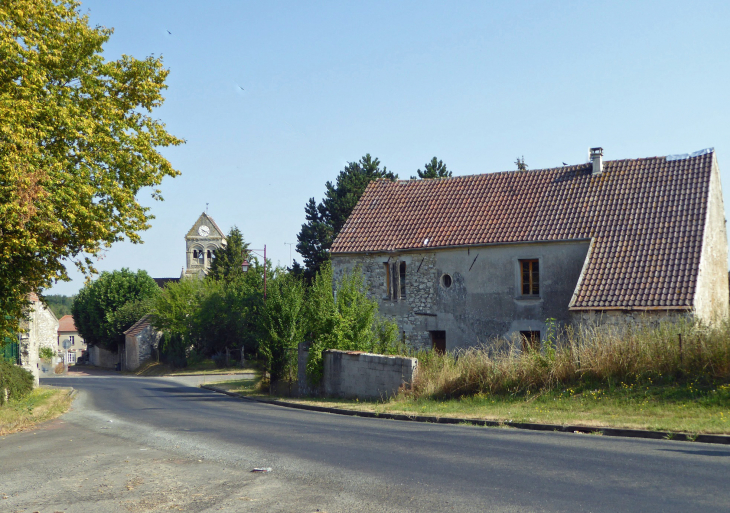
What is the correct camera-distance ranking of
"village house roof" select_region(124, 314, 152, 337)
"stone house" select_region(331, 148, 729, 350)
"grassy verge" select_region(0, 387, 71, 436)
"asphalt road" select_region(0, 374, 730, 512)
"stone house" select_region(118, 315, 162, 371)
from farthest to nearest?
"village house roof" select_region(124, 314, 152, 337) → "stone house" select_region(118, 315, 162, 371) → "stone house" select_region(331, 148, 729, 350) → "grassy verge" select_region(0, 387, 71, 436) → "asphalt road" select_region(0, 374, 730, 512)

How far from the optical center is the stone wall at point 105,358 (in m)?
69.9

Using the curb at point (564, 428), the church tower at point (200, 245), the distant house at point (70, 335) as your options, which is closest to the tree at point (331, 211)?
the curb at point (564, 428)

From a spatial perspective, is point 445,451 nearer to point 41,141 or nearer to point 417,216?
point 41,141

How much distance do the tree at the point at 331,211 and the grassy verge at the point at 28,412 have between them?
24758 millimetres

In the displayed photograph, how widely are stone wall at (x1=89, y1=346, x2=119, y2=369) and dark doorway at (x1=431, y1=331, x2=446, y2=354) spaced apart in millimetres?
49741

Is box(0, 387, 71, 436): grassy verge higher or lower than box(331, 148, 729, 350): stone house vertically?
lower

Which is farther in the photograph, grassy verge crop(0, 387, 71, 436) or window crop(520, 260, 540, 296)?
window crop(520, 260, 540, 296)

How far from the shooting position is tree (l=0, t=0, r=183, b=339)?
13.2m

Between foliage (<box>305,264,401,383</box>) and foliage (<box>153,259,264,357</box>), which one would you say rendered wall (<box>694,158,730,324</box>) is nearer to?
foliage (<box>305,264,401,383</box>)

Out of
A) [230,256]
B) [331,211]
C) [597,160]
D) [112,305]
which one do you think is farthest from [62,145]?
[112,305]

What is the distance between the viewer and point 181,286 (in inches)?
2103

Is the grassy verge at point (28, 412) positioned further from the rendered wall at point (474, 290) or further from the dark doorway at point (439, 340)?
the dark doorway at point (439, 340)

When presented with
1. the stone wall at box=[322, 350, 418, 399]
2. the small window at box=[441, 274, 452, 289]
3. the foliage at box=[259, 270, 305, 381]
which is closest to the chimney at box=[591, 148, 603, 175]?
the small window at box=[441, 274, 452, 289]

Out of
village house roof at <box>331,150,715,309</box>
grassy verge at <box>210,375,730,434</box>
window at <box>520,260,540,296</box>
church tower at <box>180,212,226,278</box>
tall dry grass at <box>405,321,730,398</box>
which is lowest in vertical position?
grassy verge at <box>210,375,730,434</box>
